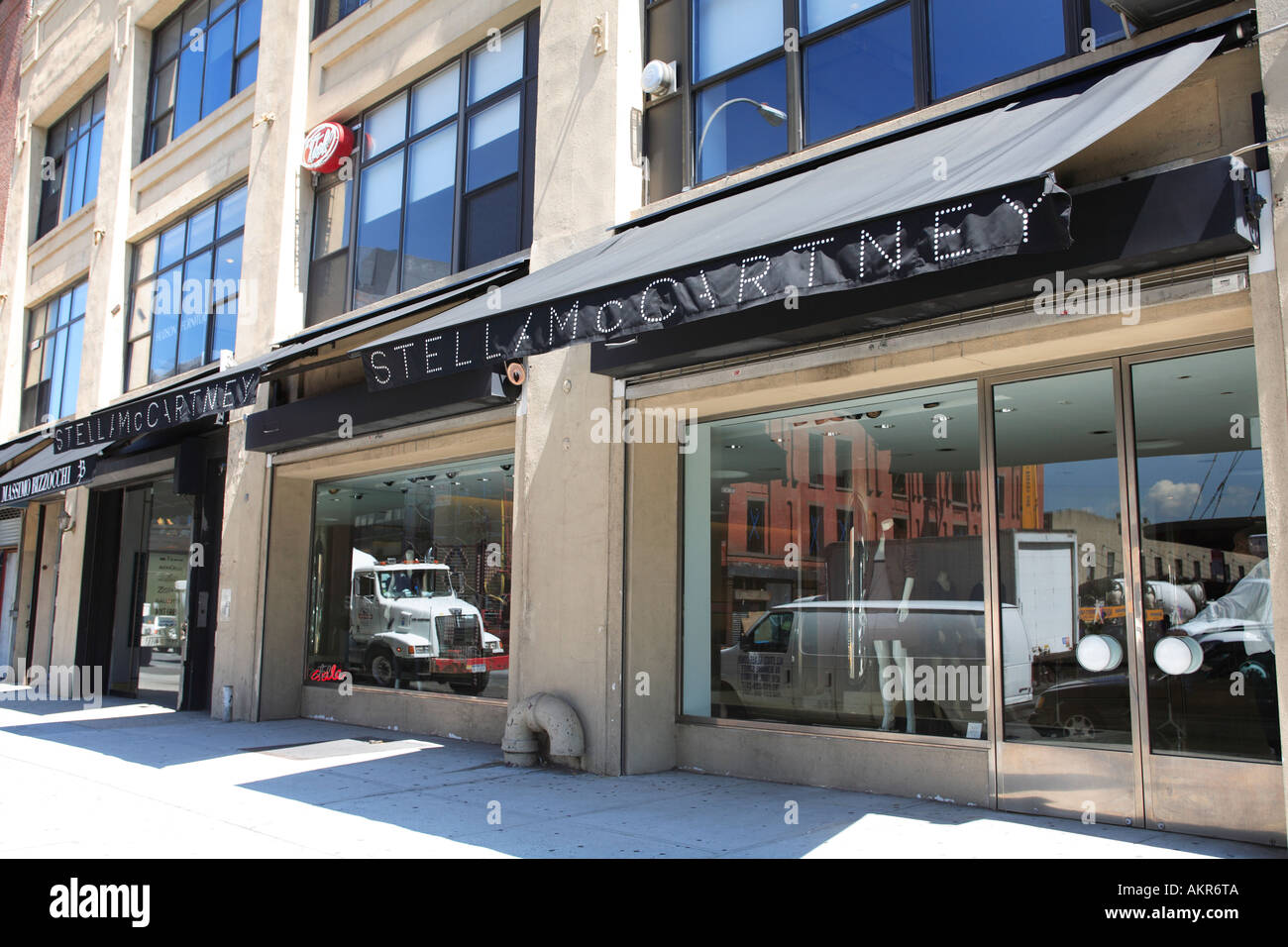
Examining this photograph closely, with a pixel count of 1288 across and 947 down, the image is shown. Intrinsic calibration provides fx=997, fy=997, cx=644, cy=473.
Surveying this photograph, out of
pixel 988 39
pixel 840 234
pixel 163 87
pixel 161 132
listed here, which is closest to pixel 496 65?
pixel 988 39

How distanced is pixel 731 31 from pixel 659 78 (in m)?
0.70

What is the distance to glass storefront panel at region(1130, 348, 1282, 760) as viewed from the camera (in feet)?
18.4

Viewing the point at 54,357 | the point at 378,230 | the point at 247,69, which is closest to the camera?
the point at 378,230

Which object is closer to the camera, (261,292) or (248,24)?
(261,292)

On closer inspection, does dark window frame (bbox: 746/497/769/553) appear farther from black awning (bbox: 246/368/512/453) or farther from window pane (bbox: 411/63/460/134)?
window pane (bbox: 411/63/460/134)

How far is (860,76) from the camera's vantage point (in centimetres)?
731

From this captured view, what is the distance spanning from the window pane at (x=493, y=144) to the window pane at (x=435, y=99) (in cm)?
56

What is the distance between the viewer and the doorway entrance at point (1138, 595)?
560 centimetres

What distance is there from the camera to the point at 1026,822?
598cm

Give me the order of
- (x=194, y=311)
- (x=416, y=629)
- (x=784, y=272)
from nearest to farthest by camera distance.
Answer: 1. (x=784, y=272)
2. (x=416, y=629)
3. (x=194, y=311)

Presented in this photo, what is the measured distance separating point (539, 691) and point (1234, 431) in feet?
17.9

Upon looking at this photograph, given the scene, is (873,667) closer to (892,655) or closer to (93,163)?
(892,655)

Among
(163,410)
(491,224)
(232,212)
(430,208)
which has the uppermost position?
(232,212)

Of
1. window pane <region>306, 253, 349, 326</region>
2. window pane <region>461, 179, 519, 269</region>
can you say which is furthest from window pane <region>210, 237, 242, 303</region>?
window pane <region>461, 179, 519, 269</region>
